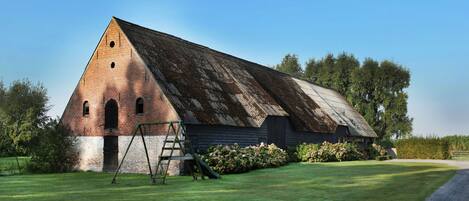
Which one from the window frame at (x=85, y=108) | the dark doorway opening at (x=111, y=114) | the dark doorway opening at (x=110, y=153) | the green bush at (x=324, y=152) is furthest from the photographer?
the green bush at (x=324, y=152)

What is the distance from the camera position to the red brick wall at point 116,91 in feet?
88.1

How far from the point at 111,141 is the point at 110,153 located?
0.71 meters

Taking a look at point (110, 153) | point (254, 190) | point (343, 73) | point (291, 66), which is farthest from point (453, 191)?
point (291, 66)

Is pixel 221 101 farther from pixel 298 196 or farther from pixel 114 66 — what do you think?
pixel 298 196

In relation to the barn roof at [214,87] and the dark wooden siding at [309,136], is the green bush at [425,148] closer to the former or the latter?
the dark wooden siding at [309,136]

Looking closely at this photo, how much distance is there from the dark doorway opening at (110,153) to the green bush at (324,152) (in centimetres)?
1463

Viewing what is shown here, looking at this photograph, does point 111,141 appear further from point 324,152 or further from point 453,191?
point 453,191

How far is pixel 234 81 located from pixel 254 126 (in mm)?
4905

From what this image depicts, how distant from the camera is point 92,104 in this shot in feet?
97.0

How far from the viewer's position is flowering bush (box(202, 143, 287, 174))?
84.1 feet

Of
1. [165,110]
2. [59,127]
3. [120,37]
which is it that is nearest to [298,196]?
[165,110]

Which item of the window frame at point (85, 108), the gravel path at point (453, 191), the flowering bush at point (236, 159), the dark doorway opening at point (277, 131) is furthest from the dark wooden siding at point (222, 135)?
the gravel path at point (453, 191)

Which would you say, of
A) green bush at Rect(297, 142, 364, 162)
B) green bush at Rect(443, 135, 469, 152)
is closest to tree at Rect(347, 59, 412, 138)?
green bush at Rect(443, 135, 469, 152)

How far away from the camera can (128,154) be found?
27.4 metres
